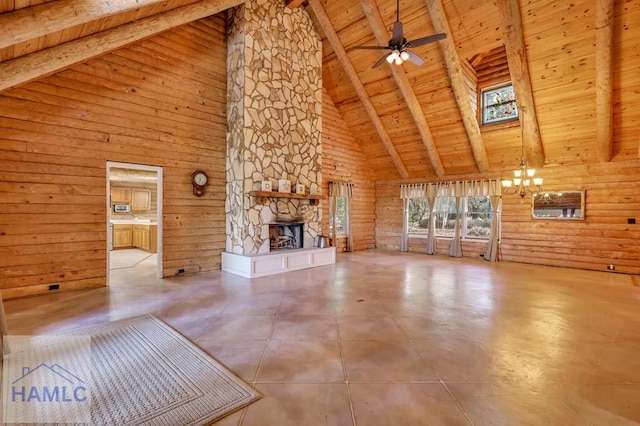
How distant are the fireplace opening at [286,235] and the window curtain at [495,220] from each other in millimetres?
5242

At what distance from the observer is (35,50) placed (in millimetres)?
3334

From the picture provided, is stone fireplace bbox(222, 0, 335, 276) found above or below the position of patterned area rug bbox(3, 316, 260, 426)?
above

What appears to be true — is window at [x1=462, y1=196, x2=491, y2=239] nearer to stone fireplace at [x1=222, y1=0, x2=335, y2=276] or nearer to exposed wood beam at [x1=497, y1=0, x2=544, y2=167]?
exposed wood beam at [x1=497, y1=0, x2=544, y2=167]

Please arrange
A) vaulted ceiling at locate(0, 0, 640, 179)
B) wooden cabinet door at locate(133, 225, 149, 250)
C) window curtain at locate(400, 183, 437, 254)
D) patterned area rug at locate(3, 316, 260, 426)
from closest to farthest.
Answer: patterned area rug at locate(3, 316, 260, 426) < vaulted ceiling at locate(0, 0, 640, 179) < wooden cabinet door at locate(133, 225, 149, 250) < window curtain at locate(400, 183, 437, 254)

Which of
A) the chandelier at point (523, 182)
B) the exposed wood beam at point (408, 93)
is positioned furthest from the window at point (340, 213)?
the chandelier at point (523, 182)

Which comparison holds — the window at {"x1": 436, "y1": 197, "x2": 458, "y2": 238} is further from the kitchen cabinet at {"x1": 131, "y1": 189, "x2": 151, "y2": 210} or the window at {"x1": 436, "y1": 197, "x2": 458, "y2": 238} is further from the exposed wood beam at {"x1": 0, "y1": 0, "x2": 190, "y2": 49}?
the kitchen cabinet at {"x1": 131, "y1": 189, "x2": 151, "y2": 210}

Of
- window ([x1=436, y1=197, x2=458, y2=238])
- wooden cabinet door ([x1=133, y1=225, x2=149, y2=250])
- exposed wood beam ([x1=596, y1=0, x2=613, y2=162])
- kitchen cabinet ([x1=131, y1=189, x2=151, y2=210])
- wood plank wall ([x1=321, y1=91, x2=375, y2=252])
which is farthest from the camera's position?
kitchen cabinet ([x1=131, y1=189, x2=151, y2=210])

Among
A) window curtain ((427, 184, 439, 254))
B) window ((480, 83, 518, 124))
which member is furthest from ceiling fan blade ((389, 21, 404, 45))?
window curtain ((427, 184, 439, 254))

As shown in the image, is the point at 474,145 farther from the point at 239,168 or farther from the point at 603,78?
the point at 239,168

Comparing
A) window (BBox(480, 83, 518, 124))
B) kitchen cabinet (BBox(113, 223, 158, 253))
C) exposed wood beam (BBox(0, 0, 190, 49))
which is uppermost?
window (BBox(480, 83, 518, 124))

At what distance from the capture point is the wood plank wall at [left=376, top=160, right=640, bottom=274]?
6164mm

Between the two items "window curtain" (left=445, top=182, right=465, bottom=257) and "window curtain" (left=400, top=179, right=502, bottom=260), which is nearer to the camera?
"window curtain" (left=400, top=179, right=502, bottom=260)

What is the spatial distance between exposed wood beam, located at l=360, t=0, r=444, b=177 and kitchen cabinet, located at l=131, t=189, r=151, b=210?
29.4ft

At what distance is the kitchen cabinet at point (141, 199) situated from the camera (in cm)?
984
